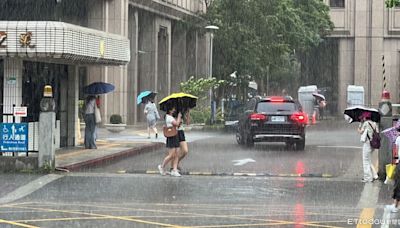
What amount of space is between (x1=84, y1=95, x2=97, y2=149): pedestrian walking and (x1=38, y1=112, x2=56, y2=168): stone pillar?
13.6 feet

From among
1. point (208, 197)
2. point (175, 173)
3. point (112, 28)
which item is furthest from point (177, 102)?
point (112, 28)

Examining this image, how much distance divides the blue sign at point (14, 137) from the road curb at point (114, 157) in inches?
44.4

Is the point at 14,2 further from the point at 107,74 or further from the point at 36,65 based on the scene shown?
the point at 36,65

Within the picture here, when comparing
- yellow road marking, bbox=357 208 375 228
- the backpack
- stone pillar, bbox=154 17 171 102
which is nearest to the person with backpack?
the backpack

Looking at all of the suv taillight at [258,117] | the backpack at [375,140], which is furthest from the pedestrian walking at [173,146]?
the suv taillight at [258,117]

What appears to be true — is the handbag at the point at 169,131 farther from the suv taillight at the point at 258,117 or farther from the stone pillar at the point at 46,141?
the suv taillight at the point at 258,117

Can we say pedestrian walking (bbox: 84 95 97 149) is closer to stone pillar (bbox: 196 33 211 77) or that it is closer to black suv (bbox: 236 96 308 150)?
black suv (bbox: 236 96 308 150)

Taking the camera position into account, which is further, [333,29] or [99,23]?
[333,29]

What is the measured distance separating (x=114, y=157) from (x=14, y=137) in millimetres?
3349

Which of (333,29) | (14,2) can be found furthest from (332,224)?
(333,29)

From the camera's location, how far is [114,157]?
18000 mm

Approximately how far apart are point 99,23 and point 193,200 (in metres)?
21.9

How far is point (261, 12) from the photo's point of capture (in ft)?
119

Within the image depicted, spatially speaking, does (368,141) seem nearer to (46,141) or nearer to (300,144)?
(46,141)
